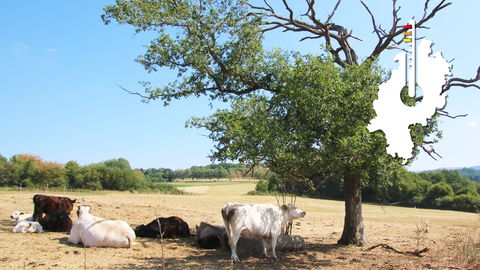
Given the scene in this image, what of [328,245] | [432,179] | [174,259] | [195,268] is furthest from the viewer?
[432,179]

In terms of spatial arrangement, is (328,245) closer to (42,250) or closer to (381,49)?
(381,49)

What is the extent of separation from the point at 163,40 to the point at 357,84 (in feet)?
22.3

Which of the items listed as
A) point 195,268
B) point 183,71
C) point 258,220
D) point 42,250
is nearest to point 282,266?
point 258,220

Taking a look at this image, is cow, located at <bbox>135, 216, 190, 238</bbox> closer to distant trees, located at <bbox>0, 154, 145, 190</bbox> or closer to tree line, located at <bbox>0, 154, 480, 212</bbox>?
tree line, located at <bbox>0, 154, 480, 212</bbox>

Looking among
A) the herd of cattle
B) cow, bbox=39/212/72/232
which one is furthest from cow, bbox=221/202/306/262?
cow, bbox=39/212/72/232

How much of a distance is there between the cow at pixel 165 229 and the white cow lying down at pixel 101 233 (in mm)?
1702

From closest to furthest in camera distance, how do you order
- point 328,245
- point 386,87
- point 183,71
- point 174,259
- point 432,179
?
1. point 386,87
2. point 174,259
3. point 328,245
4. point 183,71
5. point 432,179

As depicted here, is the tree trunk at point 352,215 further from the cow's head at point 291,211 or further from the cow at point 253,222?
the cow at point 253,222

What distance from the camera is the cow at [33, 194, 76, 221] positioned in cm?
1504

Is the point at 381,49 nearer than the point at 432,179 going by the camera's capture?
Yes

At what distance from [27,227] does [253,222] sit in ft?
24.8

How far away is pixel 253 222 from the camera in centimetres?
1158

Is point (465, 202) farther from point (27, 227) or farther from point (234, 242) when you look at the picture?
point (27, 227)

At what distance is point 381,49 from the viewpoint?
52.0 ft
